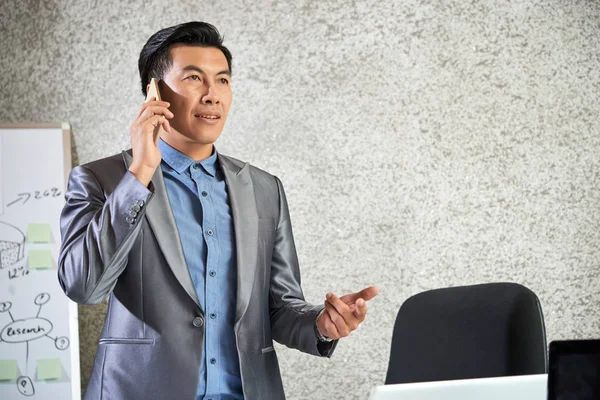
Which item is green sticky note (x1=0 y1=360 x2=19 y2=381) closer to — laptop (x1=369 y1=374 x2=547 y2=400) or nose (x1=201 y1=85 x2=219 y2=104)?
nose (x1=201 y1=85 x2=219 y2=104)

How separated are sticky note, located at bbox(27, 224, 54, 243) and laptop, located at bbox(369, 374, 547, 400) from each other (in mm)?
2164

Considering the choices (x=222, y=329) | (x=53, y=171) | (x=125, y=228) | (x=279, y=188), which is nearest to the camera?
(x=125, y=228)

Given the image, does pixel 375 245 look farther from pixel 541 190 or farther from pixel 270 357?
pixel 270 357

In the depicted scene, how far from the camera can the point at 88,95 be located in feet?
10.3

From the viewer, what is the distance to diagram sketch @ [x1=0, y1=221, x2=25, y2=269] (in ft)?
9.67

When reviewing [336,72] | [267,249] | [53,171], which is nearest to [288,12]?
[336,72]

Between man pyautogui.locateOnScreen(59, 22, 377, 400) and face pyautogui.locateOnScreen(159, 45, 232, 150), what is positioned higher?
face pyautogui.locateOnScreen(159, 45, 232, 150)

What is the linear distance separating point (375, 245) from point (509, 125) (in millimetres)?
764

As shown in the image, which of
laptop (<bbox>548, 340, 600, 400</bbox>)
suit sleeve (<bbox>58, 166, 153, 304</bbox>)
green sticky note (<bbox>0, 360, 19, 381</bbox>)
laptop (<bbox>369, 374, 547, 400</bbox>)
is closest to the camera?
laptop (<bbox>548, 340, 600, 400</bbox>)

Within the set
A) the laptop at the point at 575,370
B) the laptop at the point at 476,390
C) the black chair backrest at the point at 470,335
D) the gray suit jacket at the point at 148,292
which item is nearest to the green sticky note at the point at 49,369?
the gray suit jacket at the point at 148,292

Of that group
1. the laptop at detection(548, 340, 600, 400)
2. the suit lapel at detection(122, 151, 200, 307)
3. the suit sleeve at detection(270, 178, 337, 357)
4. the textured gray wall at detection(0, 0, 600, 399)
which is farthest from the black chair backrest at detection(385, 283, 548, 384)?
the textured gray wall at detection(0, 0, 600, 399)

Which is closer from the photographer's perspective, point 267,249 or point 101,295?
point 101,295

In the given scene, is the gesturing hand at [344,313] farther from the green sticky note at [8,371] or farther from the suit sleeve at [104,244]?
the green sticky note at [8,371]

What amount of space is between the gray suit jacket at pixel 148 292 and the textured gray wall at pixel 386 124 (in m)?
1.40
